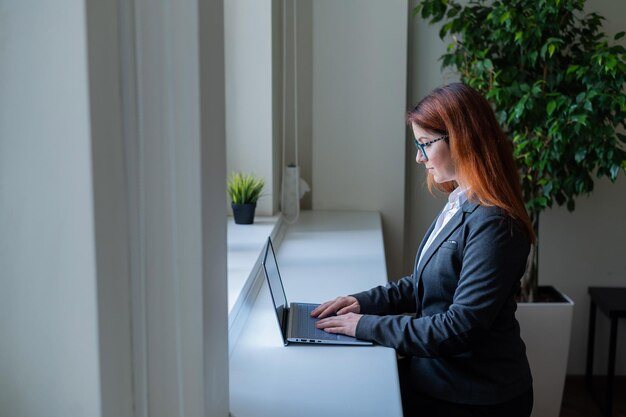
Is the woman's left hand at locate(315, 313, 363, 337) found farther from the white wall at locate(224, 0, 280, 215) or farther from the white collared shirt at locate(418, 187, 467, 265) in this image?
the white wall at locate(224, 0, 280, 215)

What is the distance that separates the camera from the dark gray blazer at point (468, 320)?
5.71ft

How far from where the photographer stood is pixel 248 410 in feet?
4.99

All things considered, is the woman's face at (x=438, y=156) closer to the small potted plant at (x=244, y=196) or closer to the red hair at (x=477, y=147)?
the red hair at (x=477, y=147)

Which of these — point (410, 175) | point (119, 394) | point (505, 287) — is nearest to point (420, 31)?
point (410, 175)

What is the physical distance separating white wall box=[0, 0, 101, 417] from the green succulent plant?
6.98 feet

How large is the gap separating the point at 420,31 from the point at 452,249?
213 cm

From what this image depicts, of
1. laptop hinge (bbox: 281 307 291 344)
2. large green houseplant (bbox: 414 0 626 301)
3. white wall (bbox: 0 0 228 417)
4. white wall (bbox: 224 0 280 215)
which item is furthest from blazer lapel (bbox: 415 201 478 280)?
white wall (bbox: 224 0 280 215)

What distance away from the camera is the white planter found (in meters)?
3.07

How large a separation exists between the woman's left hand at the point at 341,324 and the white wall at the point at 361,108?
1797 mm

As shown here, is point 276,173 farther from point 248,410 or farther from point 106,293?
point 106,293

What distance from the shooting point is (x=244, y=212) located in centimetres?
321

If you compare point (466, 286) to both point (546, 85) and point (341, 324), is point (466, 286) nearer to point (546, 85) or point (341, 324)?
point (341, 324)

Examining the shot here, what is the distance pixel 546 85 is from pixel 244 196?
130 cm

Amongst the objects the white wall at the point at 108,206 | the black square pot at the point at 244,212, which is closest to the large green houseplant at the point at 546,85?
the black square pot at the point at 244,212
